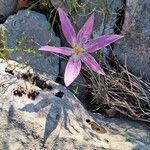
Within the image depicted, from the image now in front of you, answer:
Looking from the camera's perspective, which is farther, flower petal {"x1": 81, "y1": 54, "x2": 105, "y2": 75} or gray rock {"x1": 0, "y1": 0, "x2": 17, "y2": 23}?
gray rock {"x1": 0, "y1": 0, "x2": 17, "y2": 23}

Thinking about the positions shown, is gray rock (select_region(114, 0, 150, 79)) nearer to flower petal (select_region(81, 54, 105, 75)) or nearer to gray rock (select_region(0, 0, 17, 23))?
flower petal (select_region(81, 54, 105, 75))

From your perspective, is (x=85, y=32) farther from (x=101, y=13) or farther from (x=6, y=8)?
(x=6, y=8)

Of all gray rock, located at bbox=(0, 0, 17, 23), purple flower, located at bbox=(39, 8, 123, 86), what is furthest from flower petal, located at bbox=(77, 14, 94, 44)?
gray rock, located at bbox=(0, 0, 17, 23)

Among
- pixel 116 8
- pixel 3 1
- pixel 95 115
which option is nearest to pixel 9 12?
pixel 3 1

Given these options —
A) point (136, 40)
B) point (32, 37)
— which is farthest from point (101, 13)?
point (32, 37)

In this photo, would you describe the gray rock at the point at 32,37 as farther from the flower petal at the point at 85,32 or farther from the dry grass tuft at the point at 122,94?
the flower petal at the point at 85,32

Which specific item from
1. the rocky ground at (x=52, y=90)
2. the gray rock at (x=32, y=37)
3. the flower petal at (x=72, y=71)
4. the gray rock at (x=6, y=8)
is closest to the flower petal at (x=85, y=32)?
the flower petal at (x=72, y=71)

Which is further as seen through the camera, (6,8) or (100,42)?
(6,8)
